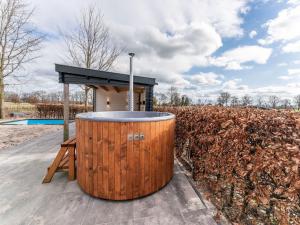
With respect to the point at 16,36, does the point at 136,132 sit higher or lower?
lower

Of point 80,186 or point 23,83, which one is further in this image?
point 23,83

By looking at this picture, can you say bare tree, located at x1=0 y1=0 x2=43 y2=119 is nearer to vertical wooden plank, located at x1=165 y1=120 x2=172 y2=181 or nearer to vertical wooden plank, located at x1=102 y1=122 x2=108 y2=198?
vertical wooden plank, located at x1=102 y1=122 x2=108 y2=198

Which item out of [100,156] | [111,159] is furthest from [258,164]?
[100,156]

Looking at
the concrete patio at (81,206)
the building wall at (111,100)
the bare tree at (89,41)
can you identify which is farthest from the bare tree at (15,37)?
the concrete patio at (81,206)

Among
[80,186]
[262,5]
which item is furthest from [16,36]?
[262,5]

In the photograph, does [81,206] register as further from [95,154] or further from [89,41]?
[89,41]

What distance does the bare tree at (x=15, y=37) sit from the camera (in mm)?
12078

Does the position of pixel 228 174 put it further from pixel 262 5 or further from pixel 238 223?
pixel 262 5

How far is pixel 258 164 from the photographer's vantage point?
4.59ft

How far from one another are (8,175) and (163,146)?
3.51 metres

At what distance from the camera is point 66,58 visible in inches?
504

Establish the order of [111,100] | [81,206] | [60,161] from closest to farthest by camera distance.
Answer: [81,206] < [60,161] < [111,100]

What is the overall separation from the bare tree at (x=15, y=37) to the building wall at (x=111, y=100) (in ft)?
24.5

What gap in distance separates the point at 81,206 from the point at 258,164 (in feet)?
8.10
